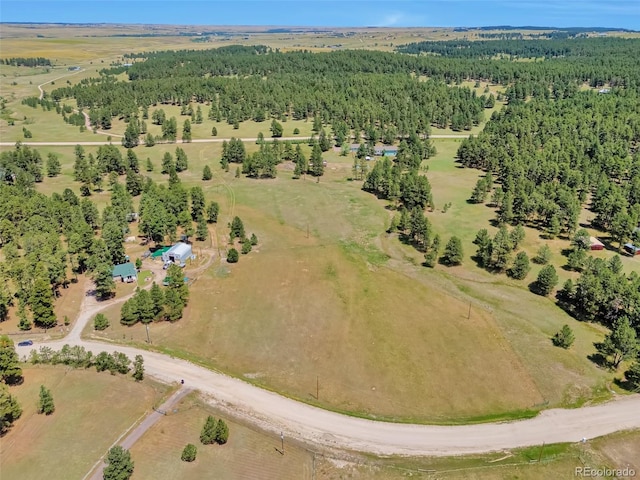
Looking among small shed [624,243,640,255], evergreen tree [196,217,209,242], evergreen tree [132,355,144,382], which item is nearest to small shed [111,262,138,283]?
evergreen tree [196,217,209,242]

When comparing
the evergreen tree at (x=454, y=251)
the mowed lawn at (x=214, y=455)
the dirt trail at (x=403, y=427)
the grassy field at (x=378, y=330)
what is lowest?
the grassy field at (x=378, y=330)

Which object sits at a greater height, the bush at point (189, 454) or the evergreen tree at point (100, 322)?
the bush at point (189, 454)

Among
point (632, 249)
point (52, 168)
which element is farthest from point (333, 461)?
point (52, 168)

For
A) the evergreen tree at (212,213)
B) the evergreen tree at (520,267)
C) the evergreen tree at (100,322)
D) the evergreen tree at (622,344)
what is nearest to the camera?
the evergreen tree at (622,344)

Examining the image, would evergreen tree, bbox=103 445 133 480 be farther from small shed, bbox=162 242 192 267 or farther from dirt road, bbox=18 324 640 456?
small shed, bbox=162 242 192 267

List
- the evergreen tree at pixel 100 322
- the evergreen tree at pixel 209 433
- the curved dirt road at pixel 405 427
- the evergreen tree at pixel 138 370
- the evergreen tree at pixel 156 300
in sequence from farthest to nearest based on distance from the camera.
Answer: the evergreen tree at pixel 156 300 → the evergreen tree at pixel 100 322 → the evergreen tree at pixel 138 370 → the curved dirt road at pixel 405 427 → the evergreen tree at pixel 209 433

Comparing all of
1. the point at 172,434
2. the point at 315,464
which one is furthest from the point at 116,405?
the point at 315,464

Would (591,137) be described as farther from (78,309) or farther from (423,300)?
(78,309)

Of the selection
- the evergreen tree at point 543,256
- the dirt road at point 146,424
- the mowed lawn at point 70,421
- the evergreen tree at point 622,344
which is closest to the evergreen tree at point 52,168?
the mowed lawn at point 70,421

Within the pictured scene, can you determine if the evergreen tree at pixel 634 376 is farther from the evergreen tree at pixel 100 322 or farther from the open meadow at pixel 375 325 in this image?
the evergreen tree at pixel 100 322
